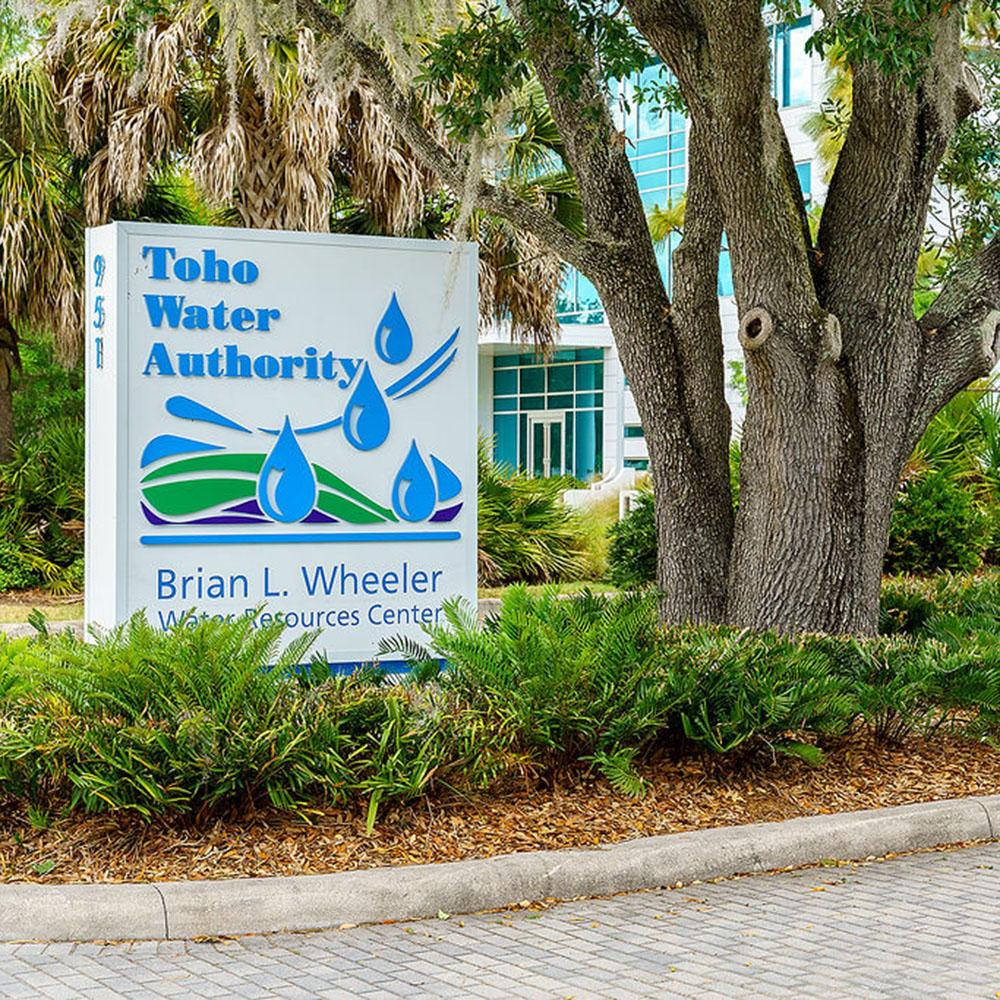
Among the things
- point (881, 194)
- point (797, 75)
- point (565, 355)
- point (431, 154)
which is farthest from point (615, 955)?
point (565, 355)

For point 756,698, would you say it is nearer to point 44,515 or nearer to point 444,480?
point 444,480

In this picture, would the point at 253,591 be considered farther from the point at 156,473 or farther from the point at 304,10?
the point at 304,10

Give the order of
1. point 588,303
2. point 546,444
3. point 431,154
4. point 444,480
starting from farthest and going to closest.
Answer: point 546,444 → point 588,303 → point 431,154 → point 444,480

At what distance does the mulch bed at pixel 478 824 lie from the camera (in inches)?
253

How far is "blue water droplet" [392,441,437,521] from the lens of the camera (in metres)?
9.13

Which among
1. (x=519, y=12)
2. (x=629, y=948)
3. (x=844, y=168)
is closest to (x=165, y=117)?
(x=519, y=12)

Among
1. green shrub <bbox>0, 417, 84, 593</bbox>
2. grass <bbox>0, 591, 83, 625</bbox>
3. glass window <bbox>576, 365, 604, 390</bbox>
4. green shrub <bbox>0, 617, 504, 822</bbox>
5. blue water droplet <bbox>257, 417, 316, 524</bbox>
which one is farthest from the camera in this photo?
glass window <bbox>576, 365, 604, 390</bbox>

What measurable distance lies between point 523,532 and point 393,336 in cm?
1122

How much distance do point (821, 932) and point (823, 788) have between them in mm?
1873

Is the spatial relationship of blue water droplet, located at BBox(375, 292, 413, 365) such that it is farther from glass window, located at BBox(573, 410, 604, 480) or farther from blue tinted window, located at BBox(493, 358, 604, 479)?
glass window, located at BBox(573, 410, 604, 480)

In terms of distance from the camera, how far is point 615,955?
5688mm

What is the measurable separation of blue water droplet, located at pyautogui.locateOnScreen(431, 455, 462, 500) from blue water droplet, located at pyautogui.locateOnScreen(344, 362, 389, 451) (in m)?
0.38

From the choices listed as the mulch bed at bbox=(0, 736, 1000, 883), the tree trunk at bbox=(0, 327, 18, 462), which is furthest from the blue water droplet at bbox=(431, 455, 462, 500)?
the tree trunk at bbox=(0, 327, 18, 462)

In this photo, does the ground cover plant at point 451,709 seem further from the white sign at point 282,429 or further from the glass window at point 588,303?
the glass window at point 588,303
